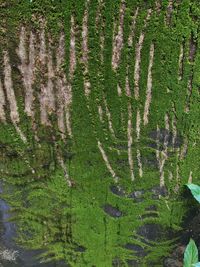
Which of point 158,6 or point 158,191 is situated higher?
point 158,6

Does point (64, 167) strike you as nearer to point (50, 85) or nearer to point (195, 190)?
point (50, 85)

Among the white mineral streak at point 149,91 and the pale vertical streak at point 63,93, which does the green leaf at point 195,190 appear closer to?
the white mineral streak at point 149,91

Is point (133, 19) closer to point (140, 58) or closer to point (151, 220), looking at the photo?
point (140, 58)

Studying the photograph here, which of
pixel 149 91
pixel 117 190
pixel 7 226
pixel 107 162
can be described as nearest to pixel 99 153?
pixel 107 162

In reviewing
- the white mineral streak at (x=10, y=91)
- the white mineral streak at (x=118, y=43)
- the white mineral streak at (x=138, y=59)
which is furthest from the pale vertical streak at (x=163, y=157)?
the white mineral streak at (x=10, y=91)

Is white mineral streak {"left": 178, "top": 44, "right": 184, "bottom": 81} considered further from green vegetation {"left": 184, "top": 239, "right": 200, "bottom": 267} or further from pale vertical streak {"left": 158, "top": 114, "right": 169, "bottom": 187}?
green vegetation {"left": 184, "top": 239, "right": 200, "bottom": 267}

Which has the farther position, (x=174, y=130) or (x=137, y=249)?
(x=137, y=249)

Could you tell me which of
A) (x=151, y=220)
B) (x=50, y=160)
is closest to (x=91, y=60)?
(x=50, y=160)
